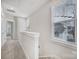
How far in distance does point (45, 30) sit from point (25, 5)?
1.52 feet

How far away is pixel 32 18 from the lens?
4.89 ft

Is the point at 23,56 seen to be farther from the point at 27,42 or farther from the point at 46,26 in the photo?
the point at 46,26

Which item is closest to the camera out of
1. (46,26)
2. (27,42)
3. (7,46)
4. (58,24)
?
(7,46)

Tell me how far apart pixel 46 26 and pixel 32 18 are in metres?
0.25

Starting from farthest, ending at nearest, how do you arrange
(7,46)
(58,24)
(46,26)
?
(58,24) < (46,26) < (7,46)

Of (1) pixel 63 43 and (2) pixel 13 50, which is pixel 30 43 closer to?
(2) pixel 13 50

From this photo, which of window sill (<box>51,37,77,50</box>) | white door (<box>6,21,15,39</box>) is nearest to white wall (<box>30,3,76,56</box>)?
window sill (<box>51,37,77,50</box>)

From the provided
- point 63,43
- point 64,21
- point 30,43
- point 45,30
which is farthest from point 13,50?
point 64,21

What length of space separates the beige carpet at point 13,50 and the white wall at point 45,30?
0.29 metres

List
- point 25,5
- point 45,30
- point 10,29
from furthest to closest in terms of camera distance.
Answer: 1. point 45,30
2. point 25,5
3. point 10,29

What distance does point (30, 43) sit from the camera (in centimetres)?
148

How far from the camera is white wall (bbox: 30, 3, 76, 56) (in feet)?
4.94

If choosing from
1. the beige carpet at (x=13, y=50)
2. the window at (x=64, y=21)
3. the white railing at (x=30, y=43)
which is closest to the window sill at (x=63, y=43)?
the window at (x=64, y=21)

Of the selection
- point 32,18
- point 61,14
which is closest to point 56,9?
point 61,14
